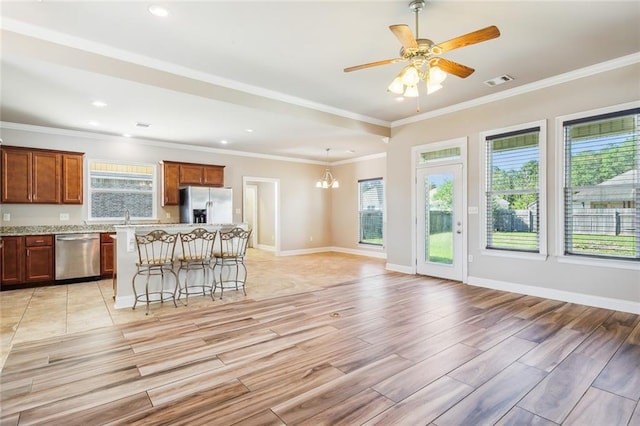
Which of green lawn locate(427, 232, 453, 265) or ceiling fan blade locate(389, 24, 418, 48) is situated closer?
ceiling fan blade locate(389, 24, 418, 48)

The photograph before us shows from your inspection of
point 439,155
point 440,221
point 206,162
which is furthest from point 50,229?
point 439,155

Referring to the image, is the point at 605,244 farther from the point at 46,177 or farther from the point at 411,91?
the point at 46,177

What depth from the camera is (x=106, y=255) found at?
6031 millimetres

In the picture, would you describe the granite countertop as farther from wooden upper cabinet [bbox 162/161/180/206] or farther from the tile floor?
wooden upper cabinet [bbox 162/161/180/206]

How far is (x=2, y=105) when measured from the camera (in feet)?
15.3

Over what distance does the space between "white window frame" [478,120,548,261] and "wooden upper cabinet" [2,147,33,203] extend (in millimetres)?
7623

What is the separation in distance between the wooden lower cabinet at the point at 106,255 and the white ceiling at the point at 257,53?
2083mm

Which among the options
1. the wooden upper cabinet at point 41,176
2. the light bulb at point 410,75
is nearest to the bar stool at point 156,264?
the wooden upper cabinet at point 41,176

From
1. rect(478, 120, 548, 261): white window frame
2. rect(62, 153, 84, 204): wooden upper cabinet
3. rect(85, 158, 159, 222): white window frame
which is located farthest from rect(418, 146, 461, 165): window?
rect(62, 153, 84, 204): wooden upper cabinet

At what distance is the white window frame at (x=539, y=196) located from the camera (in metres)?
4.46

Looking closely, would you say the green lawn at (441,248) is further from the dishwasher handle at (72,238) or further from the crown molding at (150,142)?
the dishwasher handle at (72,238)

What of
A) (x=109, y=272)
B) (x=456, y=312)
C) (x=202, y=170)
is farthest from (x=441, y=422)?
(x=202, y=170)

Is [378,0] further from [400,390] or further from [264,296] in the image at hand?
[264,296]

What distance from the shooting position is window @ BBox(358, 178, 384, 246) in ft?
29.1
